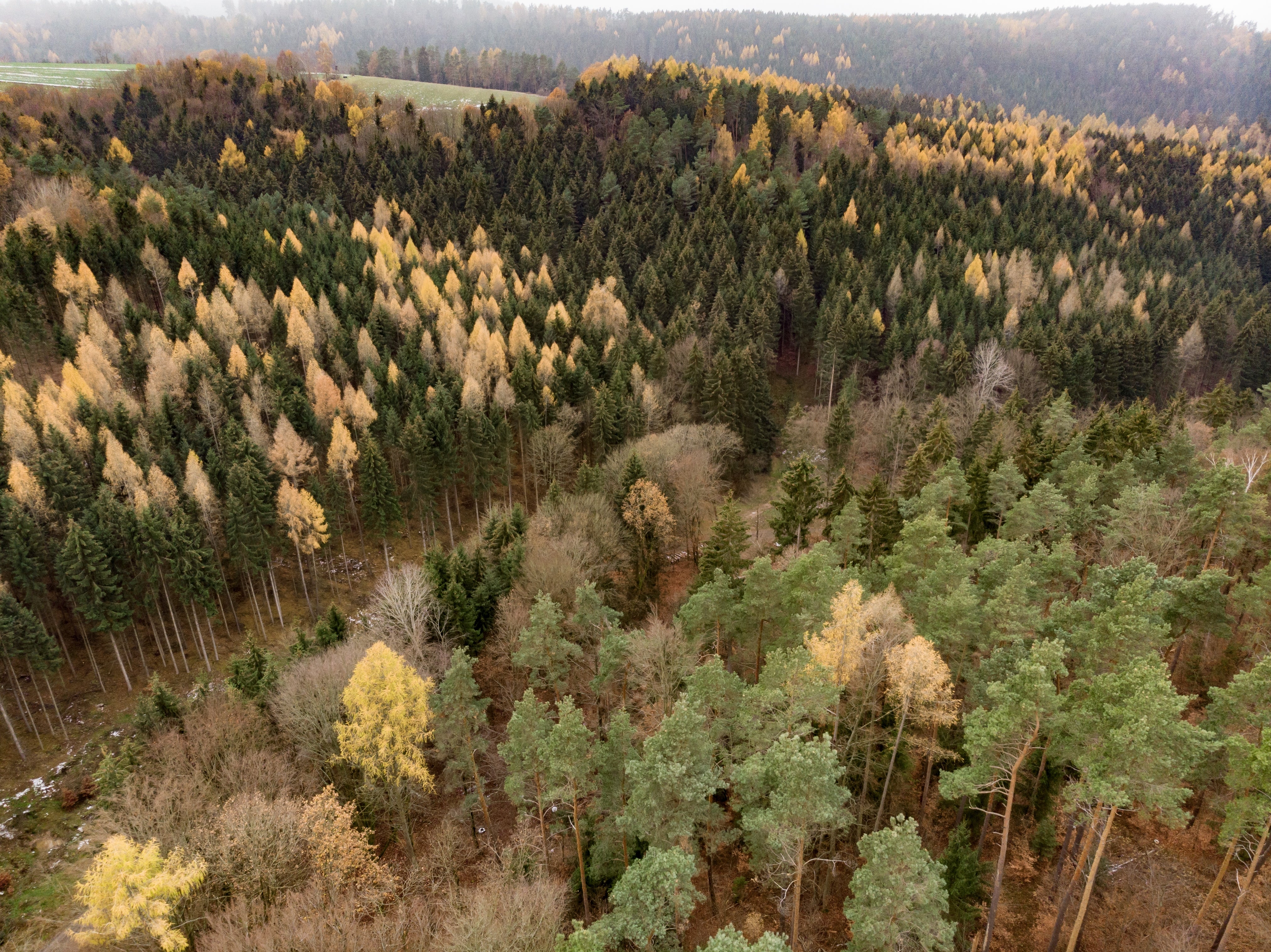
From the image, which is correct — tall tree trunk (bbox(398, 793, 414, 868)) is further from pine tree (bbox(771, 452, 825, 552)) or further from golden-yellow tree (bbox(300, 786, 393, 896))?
pine tree (bbox(771, 452, 825, 552))

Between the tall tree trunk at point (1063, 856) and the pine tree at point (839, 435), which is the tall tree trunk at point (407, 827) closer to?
the tall tree trunk at point (1063, 856)

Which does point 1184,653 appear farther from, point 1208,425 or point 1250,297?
point 1250,297

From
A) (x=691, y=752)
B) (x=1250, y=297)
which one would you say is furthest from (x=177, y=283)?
(x=1250, y=297)

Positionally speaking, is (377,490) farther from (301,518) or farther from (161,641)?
(161,641)

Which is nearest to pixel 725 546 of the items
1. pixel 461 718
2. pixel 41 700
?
pixel 461 718

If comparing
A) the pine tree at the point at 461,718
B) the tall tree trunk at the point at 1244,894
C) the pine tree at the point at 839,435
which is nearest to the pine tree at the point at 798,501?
the pine tree at the point at 839,435

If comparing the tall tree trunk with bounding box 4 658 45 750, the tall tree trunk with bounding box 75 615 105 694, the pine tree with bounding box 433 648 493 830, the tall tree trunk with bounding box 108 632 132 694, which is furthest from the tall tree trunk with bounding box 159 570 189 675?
the pine tree with bounding box 433 648 493 830

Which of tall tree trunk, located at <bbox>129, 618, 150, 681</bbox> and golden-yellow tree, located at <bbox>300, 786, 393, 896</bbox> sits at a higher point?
golden-yellow tree, located at <bbox>300, 786, 393, 896</bbox>
